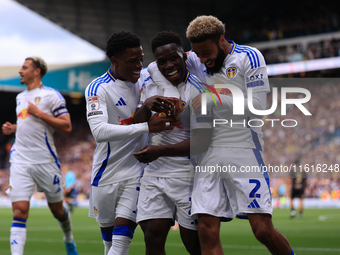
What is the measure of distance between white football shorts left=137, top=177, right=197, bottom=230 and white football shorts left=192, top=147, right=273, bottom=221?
0.12 meters

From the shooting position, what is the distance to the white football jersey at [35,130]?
5.52m

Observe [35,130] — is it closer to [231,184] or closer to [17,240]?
[17,240]

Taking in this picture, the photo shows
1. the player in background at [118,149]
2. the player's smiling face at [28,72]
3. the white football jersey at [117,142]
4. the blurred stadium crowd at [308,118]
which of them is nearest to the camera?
the player in background at [118,149]

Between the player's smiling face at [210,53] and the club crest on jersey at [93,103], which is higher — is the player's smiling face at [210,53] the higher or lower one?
the higher one

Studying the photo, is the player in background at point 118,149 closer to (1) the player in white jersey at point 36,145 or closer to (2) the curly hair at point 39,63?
(1) the player in white jersey at point 36,145

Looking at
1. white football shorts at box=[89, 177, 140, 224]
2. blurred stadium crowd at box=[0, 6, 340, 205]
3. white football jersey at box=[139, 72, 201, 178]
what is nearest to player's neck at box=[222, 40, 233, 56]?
white football jersey at box=[139, 72, 201, 178]

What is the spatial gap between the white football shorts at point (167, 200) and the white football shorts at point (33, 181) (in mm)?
2295

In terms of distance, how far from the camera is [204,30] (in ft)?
11.1

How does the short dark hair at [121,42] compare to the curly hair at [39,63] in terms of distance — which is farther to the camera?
the curly hair at [39,63]

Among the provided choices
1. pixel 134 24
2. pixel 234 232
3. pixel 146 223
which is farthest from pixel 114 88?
pixel 134 24

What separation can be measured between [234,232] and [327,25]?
17.8 metres

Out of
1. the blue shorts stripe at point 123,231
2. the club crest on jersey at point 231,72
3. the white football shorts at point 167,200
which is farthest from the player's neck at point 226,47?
the blue shorts stripe at point 123,231

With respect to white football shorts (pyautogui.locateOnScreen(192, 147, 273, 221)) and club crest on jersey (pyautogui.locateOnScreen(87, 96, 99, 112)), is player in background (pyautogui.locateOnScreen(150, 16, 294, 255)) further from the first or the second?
club crest on jersey (pyautogui.locateOnScreen(87, 96, 99, 112))

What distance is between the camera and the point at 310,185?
2344 centimetres
